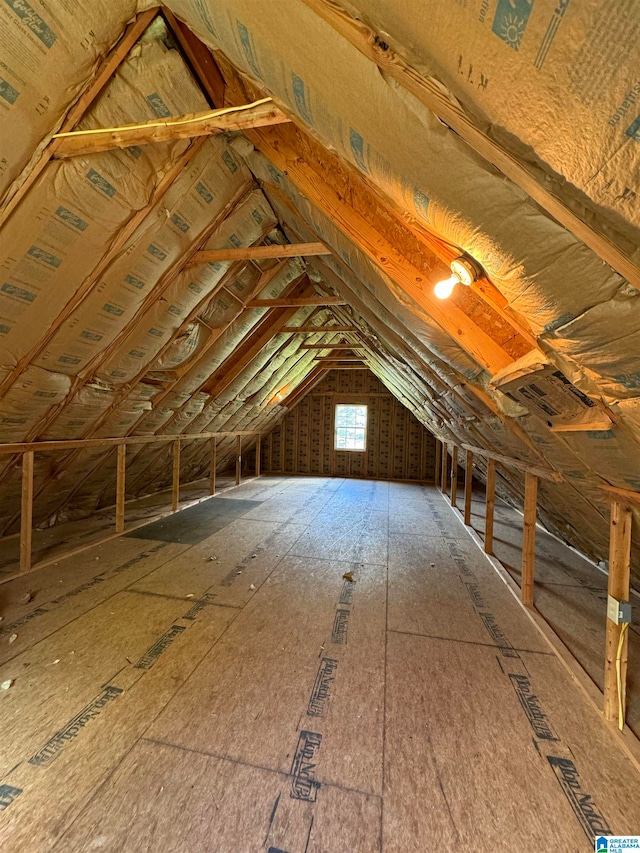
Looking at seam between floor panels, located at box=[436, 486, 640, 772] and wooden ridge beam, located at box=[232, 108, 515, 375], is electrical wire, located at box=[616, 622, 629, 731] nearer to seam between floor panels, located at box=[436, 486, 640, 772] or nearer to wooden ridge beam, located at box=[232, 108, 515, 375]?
seam between floor panels, located at box=[436, 486, 640, 772]

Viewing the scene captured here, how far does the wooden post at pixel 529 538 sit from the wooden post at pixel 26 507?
457cm

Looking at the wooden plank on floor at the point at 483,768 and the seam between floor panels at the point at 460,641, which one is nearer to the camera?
the wooden plank on floor at the point at 483,768

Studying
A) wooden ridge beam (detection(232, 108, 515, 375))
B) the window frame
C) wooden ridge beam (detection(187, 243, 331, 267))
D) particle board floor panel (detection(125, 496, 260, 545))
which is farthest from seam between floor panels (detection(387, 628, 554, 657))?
the window frame

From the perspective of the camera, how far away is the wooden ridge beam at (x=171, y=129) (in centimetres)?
145

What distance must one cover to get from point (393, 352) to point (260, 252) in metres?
1.80

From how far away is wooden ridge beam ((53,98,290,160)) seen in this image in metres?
1.45

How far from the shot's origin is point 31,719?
5.73 ft

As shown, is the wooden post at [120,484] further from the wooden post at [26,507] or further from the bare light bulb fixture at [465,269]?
→ the bare light bulb fixture at [465,269]

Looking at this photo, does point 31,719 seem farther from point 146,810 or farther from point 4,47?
point 4,47

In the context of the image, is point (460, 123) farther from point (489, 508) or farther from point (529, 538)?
point (489, 508)

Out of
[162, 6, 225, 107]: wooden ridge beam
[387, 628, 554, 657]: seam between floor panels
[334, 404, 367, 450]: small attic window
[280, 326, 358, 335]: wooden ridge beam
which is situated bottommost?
[387, 628, 554, 657]: seam between floor panels

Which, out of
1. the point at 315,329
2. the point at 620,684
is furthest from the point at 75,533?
the point at 620,684

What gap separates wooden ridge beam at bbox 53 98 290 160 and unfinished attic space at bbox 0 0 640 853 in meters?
0.01

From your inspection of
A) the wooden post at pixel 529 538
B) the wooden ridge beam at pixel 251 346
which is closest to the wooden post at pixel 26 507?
the wooden ridge beam at pixel 251 346
